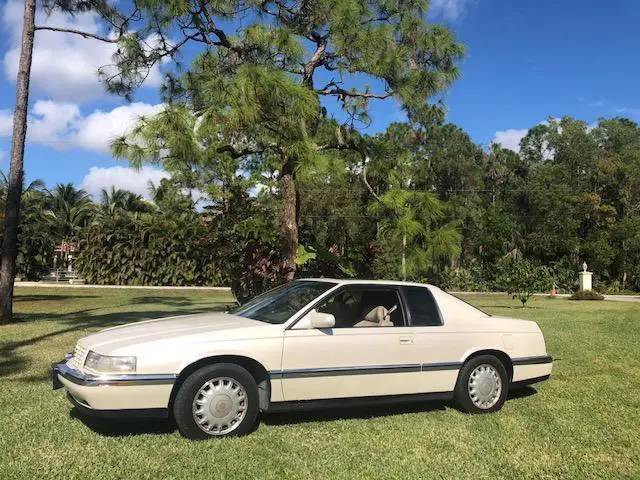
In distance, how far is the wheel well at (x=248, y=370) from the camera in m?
5.07

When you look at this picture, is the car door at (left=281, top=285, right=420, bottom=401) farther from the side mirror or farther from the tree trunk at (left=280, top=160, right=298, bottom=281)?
the tree trunk at (left=280, top=160, right=298, bottom=281)

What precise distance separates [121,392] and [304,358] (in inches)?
60.0

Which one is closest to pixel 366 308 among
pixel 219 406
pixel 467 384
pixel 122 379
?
pixel 467 384

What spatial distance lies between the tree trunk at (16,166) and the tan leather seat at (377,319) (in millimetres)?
9832

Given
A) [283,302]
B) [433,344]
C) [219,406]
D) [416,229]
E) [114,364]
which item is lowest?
[219,406]

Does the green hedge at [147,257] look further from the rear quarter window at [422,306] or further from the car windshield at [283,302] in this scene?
the rear quarter window at [422,306]

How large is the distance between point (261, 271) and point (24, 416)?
22.6 feet

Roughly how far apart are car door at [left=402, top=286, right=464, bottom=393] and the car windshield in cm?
88

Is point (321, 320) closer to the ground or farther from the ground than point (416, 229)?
closer to the ground

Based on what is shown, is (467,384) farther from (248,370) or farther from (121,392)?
(121,392)

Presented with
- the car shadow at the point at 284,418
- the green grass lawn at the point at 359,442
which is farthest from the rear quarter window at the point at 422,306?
the green grass lawn at the point at 359,442

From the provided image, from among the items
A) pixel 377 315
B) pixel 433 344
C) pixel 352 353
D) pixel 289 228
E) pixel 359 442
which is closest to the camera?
pixel 359 442

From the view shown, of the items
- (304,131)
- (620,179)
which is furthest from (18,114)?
(620,179)

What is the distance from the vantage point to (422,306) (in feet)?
20.6
